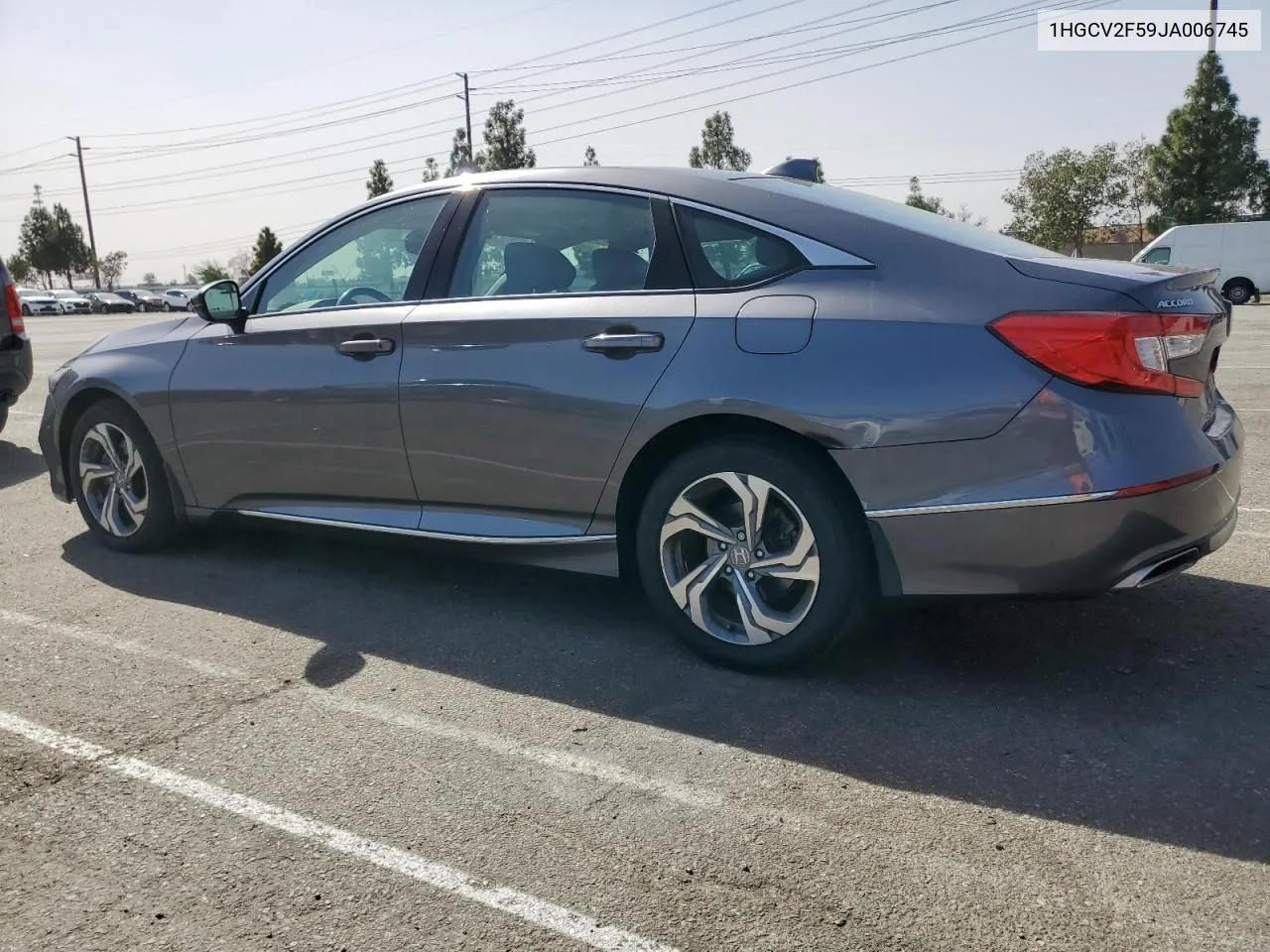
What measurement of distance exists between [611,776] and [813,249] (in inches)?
65.9

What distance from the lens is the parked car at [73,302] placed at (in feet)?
209

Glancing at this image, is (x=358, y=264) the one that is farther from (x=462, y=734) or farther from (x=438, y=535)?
(x=462, y=734)

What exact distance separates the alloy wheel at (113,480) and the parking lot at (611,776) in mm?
672

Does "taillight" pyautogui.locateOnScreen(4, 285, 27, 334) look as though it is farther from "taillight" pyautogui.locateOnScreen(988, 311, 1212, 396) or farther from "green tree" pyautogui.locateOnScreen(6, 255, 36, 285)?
"green tree" pyautogui.locateOnScreen(6, 255, 36, 285)

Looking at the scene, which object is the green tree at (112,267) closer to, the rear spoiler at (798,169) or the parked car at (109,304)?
the parked car at (109,304)

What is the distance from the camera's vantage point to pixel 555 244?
4020 mm

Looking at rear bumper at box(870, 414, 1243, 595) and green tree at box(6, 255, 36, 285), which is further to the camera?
green tree at box(6, 255, 36, 285)

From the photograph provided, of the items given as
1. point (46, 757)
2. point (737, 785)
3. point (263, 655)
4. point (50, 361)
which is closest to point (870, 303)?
point (737, 785)

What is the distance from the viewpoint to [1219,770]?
2887 millimetres

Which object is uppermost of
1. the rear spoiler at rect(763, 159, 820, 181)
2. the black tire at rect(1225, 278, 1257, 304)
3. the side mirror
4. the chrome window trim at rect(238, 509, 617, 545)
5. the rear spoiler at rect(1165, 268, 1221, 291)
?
the rear spoiler at rect(763, 159, 820, 181)

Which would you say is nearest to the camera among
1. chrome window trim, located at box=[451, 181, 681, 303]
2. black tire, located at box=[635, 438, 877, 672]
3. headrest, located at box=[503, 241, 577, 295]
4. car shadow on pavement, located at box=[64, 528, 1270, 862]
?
car shadow on pavement, located at box=[64, 528, 1270, 862]

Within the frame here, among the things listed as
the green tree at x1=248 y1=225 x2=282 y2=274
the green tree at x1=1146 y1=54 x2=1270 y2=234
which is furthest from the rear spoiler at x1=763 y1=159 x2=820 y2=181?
the green tree at x1=248 y1=225 x2=282 y2=274

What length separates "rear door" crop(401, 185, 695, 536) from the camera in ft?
12.1

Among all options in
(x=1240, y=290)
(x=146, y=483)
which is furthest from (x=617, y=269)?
(x=1240, y=290)
